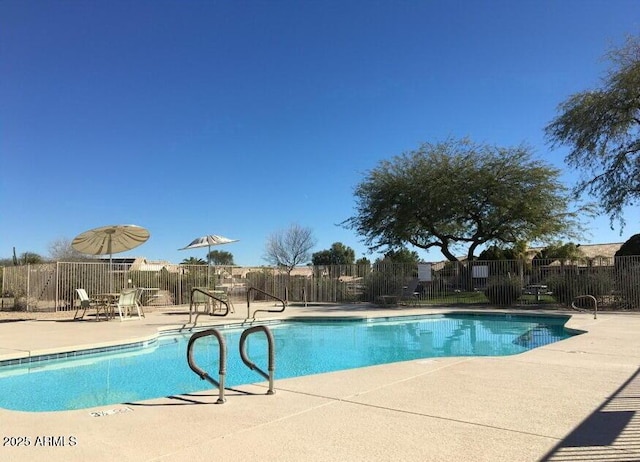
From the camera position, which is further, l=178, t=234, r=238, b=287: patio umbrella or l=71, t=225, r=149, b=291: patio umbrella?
l=178, t=234, r=238, b=287: patio umbrella

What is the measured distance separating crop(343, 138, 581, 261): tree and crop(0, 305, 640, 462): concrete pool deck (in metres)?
18.1

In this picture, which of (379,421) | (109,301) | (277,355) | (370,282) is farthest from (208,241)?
(379,421)

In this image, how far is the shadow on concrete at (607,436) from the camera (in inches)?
126

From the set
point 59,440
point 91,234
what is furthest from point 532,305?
point 59,440

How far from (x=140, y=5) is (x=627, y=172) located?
18831mm

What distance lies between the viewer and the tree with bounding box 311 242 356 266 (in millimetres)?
69562

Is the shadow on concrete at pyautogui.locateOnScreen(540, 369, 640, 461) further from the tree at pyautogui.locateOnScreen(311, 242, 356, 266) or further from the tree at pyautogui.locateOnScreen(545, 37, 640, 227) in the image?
the tree at pyautogui.locateOnScreen(311, 242, 356, 266)

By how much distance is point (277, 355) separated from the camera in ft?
32.1

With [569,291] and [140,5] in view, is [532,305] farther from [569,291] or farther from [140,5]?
[140,5]

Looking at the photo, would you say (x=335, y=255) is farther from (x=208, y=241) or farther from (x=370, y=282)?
(x=208, y=241)

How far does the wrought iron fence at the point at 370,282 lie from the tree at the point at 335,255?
4578cm

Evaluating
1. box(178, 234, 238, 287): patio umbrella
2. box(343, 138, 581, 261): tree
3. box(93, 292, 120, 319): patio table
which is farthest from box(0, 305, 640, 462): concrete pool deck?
box(343, 138, 581, 261): tree

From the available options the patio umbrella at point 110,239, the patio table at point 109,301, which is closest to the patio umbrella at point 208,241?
the patio umbrella at point 110,239

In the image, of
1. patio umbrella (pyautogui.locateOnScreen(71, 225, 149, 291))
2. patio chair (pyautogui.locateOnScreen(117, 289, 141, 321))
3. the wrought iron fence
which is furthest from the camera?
the wrought iron fence
